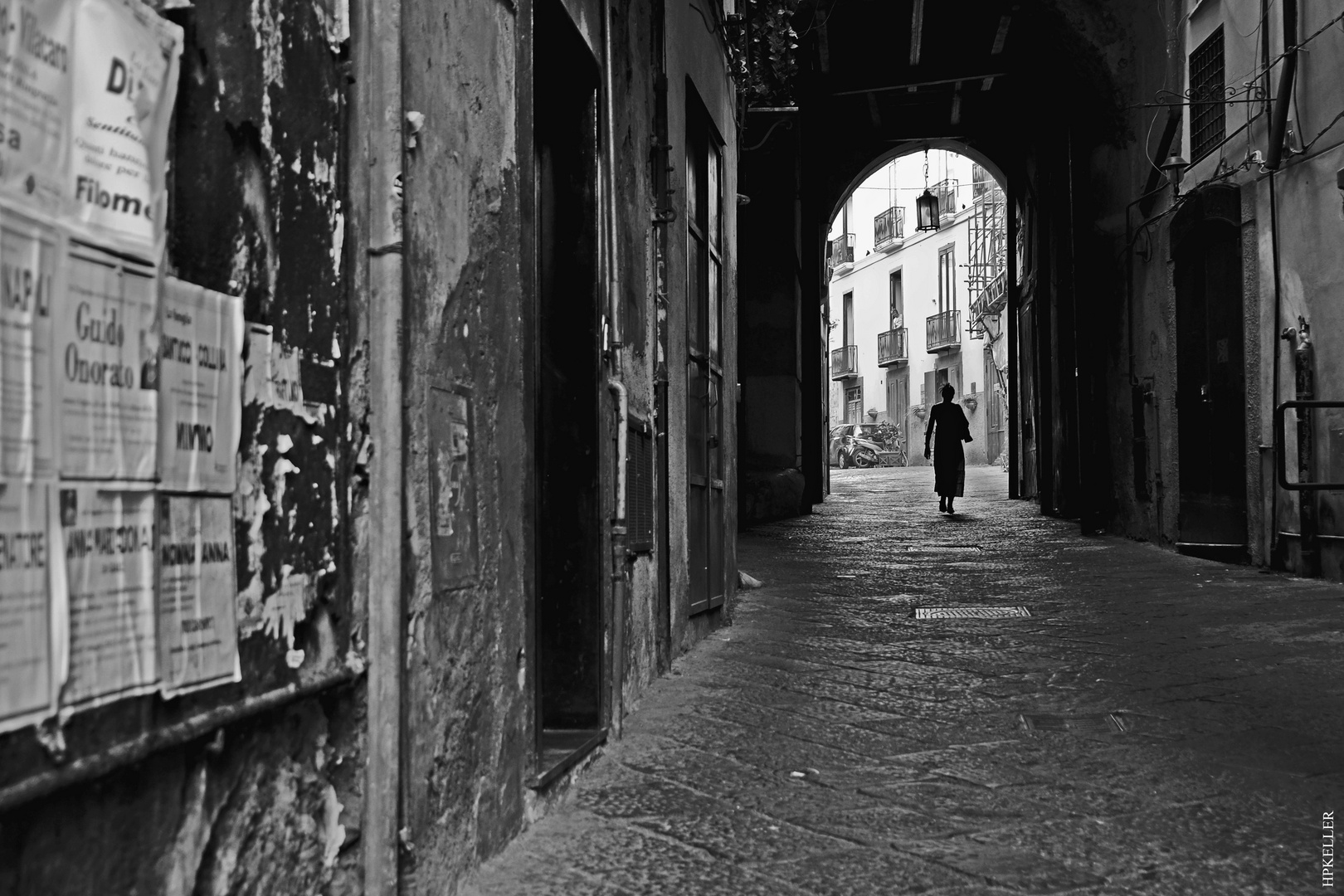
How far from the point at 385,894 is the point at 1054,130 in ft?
46.0

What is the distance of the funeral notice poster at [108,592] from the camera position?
4.43 feet

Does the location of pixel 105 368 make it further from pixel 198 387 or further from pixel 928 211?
pixel 928 211

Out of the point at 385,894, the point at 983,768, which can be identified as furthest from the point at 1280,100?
the point at 385,894

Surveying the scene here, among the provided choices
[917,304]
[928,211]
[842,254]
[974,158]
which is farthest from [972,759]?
[842,254]

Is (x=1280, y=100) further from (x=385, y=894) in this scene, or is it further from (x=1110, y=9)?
(x=385, y=894)

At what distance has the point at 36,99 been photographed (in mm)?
1306

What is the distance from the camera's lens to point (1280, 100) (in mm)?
8258

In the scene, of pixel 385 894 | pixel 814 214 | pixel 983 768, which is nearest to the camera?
pixel 385 894

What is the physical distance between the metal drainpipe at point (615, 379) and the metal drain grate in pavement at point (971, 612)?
3.19 meters

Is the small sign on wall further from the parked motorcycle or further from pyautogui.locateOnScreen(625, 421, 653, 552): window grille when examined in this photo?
the parked motorcycle

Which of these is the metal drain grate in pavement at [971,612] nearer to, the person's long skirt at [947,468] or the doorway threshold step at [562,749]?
the doorway threshold step at [562,749]

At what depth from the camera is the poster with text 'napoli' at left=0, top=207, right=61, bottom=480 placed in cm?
125

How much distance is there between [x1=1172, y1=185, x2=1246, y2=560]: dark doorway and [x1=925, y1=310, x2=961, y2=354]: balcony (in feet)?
94.3

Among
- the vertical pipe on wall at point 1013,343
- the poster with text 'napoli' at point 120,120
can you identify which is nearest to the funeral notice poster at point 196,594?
the poster with text 'napoli' at point 120,120
